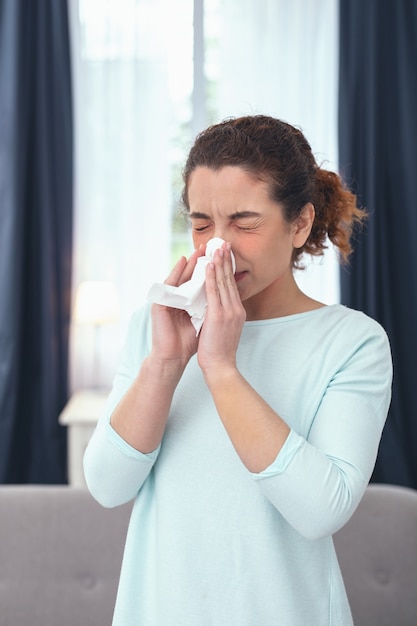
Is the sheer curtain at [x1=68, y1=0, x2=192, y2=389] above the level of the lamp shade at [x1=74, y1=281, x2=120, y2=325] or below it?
above

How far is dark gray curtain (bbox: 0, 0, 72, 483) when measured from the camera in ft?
11.8

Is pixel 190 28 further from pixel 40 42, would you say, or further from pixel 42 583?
pixel 42 583

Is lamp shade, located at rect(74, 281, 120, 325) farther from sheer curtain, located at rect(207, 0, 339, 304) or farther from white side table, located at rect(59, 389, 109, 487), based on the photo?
sheer curtain, located at rect(207, 0, 339, 304)

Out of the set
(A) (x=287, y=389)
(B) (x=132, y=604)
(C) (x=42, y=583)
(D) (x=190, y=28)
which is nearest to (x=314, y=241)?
(A) (x=287, y=389)

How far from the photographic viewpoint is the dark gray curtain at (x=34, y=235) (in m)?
3.61

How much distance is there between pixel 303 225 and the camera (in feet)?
4.12

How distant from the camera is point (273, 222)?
3.86 feet

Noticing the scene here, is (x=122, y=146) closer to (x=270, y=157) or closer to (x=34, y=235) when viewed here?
(x=34, y=235)

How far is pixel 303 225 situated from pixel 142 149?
2721 mm

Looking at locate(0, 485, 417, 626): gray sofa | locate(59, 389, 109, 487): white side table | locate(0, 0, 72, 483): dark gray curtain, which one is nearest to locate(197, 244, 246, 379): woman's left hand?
locate(0, 485, 417, 626): gray sofa

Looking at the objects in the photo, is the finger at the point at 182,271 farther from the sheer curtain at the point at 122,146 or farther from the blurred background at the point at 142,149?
the sheer curtain at the point at 122,146

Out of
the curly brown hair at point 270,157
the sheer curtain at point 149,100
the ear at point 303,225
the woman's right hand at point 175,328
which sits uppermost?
the sheer curtain at point 149,100

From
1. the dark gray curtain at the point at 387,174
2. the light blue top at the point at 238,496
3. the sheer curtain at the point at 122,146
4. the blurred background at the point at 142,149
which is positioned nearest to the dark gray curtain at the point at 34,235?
the blurred background at the point at 142,149

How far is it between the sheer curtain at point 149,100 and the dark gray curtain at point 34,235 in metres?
0.11
